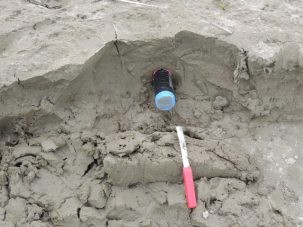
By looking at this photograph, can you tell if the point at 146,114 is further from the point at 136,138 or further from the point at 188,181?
the point at 188,181

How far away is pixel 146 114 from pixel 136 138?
10.5 inches

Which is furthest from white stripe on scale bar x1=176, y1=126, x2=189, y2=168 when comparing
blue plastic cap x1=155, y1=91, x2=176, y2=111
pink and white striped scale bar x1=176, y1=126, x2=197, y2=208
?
blue plastic cap x1=155, y1=91, x2=176, y2=111

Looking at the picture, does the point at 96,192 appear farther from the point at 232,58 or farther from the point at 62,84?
the point at 232,58

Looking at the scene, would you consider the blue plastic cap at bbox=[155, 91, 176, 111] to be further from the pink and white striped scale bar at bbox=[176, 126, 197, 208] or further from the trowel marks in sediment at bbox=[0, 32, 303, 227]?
the pink and white striped scale bar at bbox=[176, 126, 197, 208]

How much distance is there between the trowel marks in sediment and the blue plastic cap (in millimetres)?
119

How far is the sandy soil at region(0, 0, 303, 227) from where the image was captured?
2.00m

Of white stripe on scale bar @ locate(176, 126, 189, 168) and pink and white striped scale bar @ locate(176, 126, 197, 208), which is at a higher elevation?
white stripe on scale bar @ locate(176, 126, 189, 168)

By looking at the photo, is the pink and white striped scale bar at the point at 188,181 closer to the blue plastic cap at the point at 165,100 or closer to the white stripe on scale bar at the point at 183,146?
the white stripe on scale bar at the point at 183,146

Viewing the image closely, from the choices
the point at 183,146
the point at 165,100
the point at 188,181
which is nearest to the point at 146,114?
the point at 165,100

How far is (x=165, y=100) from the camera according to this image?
2176 mm

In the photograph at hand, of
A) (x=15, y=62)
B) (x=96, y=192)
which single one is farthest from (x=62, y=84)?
(x=96, y=192)

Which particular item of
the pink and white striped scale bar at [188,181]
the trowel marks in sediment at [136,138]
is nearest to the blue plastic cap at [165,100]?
the trowel marks in sediment at [136,138]

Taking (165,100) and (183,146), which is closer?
(183,146)

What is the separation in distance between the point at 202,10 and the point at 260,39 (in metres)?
0.40
